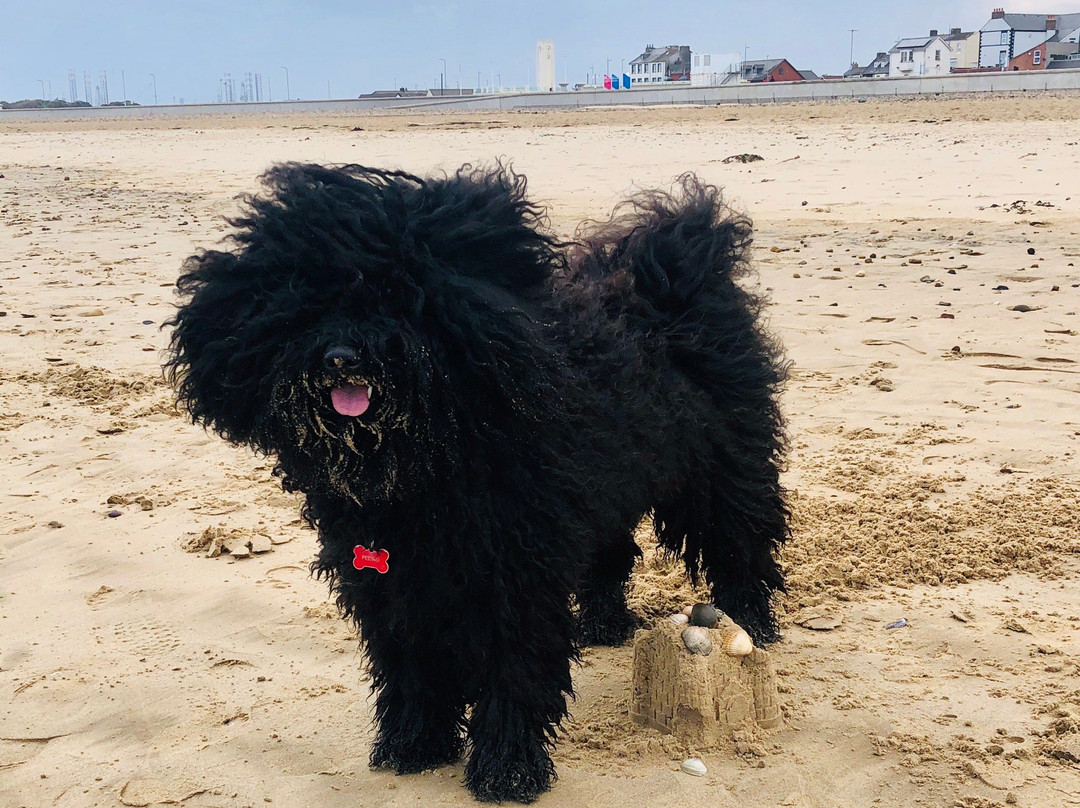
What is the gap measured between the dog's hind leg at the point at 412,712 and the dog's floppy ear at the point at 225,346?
3.04 ft

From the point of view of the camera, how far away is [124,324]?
8953mm

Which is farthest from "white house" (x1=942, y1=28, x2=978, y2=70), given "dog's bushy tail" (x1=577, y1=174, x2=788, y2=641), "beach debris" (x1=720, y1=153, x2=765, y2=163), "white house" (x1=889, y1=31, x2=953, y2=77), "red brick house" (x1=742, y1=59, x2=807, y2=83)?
"dog's bushy tail" (x1=577, y1=174, x2=788, y2=641)

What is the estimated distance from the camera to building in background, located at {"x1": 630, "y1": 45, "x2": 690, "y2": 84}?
108 metres

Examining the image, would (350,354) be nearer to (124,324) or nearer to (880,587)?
(880,587)

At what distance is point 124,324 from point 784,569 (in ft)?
20.0

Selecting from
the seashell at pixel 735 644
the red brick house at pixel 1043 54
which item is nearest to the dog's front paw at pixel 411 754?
the seashell at pixel 735 644

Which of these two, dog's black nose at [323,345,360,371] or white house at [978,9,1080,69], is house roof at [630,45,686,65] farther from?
dog's black nose at [323,345,360,371]

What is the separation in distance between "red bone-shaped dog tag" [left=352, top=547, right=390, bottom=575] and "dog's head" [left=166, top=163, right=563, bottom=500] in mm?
253

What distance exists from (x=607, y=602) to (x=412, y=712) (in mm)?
1256

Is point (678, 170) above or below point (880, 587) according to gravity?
above

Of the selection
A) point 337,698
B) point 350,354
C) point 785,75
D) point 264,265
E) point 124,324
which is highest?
point 785,75

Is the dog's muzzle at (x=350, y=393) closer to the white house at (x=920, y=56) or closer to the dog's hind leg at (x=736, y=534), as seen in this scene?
the dog's hind leg at (x=736, y=534)

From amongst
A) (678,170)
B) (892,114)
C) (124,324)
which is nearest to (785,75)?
(892,114)

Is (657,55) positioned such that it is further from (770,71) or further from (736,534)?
(736,534)
